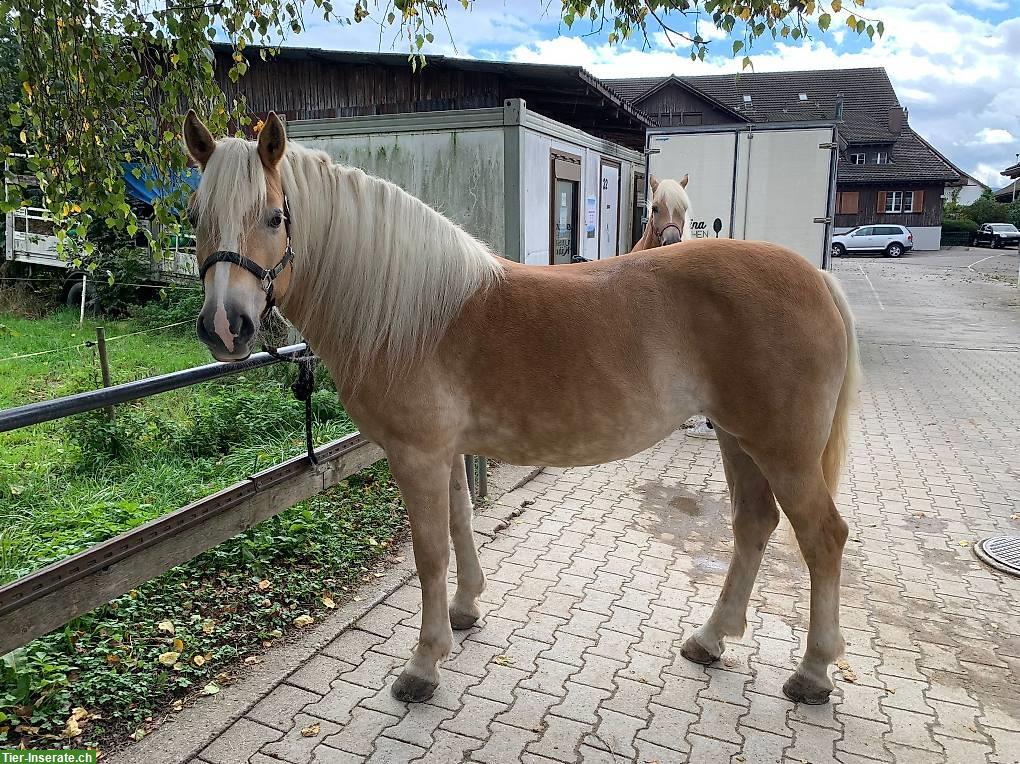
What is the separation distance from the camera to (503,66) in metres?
9.95

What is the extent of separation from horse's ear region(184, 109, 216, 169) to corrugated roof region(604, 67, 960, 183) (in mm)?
41203

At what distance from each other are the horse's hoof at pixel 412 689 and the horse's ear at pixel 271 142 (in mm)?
2013

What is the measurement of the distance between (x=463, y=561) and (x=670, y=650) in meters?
1.03

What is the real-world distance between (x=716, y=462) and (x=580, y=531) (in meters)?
2.01

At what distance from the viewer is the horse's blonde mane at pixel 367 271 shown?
2.41 meters

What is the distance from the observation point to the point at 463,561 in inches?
127

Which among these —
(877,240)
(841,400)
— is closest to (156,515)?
(841,400)

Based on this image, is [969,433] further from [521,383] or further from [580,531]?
[521,383]

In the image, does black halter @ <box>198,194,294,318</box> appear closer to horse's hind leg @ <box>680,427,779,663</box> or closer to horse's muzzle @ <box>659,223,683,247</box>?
horse's hind leg @ <box>680,427,779,663</box>

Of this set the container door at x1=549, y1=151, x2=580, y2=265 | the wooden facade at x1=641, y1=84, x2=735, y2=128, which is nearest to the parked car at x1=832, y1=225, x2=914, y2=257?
the wooden facade at x1=641, y1=84, x2=735, y2=128

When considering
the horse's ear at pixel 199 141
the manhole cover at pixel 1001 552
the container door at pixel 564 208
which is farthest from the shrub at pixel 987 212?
the horse's ear at pixel 199 141

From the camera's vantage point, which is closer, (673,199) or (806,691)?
(806,691)

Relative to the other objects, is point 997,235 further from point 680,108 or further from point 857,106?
point 680,108

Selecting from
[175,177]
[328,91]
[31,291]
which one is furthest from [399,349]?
[31,291]
